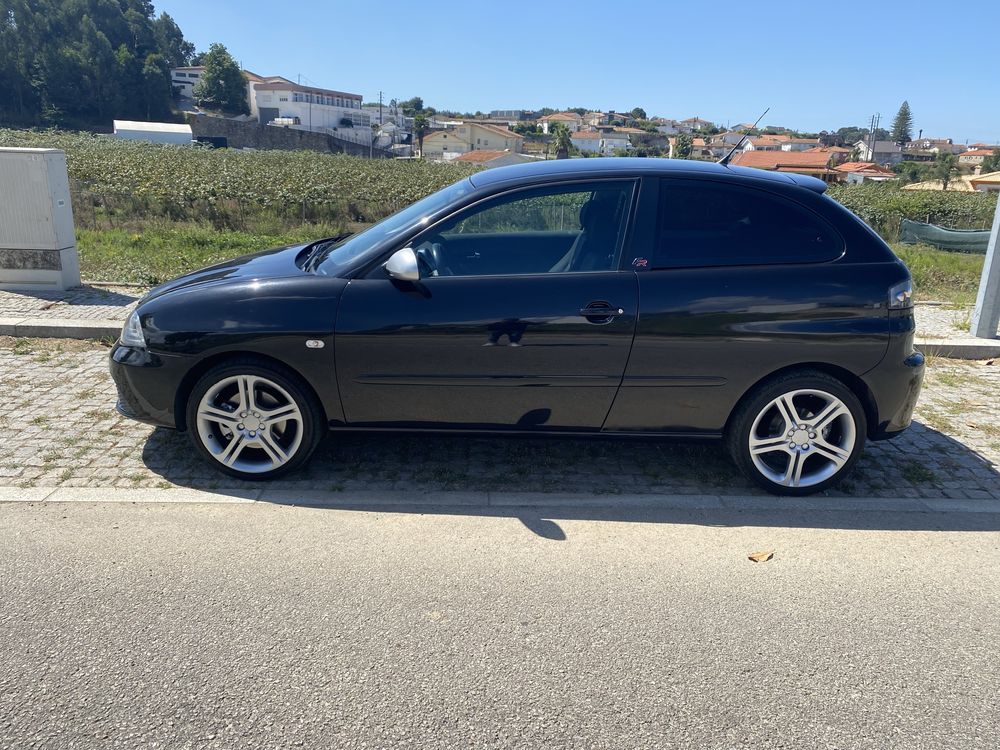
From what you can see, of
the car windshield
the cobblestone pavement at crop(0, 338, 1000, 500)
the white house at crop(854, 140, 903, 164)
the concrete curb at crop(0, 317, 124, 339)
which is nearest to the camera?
the car windshield

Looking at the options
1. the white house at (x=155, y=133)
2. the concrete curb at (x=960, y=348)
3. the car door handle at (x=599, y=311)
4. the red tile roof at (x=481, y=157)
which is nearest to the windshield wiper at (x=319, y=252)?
the car door handle at (x=599, y=311)

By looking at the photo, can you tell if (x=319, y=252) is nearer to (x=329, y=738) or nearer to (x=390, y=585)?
(x=390, y=585)

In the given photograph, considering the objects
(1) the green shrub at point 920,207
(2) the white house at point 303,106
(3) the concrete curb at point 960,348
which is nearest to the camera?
(3) the concrete curb at point 960,348

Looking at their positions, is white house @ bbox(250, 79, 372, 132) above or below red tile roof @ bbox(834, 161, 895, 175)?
above

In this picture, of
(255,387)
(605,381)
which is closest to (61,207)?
(255,387)

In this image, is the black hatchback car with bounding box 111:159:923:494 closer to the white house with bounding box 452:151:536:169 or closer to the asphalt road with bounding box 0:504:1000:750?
the asphalt road with bounding box 0:504:1000:750

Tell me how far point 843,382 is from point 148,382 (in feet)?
12.7

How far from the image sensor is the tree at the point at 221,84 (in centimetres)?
12744

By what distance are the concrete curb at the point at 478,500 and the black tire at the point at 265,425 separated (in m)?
0.16

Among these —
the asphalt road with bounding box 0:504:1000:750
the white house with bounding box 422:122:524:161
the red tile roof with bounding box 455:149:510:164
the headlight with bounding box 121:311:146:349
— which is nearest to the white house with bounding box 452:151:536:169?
the red tile roof with bounding box 455:149:510:164

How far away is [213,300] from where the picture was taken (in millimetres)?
4164

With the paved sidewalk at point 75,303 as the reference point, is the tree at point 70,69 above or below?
above

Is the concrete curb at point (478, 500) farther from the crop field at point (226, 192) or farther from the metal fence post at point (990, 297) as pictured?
the crop field at point (226, 192)

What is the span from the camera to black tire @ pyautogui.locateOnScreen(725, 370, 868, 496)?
13.7 ft
